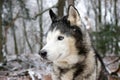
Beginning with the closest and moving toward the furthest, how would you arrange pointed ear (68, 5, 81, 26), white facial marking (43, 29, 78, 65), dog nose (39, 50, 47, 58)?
dog nose (39, 50, 47, 58)
white facial marking (43, 29, 78, 65)
pointed ear (68, 5, 81, 26)

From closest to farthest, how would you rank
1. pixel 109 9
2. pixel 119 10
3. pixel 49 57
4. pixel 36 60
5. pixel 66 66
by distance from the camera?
pixel 49 57 < pixel 66 66 < pixel 36 60 < pixel 119 10 < pixel 109 9

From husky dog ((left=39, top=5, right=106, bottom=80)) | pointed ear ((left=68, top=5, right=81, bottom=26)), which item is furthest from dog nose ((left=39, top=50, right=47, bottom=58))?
pointed ear ((left=68, top=5, right=81, bottom=26))

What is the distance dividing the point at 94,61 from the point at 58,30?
90 cm

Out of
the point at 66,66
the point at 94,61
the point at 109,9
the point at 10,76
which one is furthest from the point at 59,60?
the point at 109,9

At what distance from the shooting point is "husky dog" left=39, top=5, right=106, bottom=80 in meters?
5.78

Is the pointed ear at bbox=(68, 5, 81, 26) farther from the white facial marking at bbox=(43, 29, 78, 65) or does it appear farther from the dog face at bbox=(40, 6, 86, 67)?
the white facial marking at bbox=(43, 29, 78, 65)

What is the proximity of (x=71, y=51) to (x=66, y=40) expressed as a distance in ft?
0.76

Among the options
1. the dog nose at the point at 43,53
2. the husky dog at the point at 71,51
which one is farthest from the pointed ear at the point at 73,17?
the dog nose at the point at 43,53

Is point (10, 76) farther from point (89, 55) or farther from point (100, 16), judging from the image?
point (100, 16)

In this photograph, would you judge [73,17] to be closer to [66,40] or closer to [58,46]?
[66,40]

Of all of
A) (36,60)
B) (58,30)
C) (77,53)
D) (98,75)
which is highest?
(58,30)

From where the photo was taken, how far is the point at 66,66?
6176 mm

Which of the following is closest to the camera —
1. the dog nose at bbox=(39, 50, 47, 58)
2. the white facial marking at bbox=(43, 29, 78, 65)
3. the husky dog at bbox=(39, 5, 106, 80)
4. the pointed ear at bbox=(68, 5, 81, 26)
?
the dog nose at bbox=(39, 50, 47, 58)

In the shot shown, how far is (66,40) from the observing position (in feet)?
19.1
